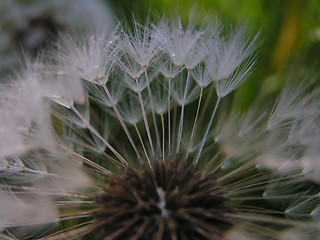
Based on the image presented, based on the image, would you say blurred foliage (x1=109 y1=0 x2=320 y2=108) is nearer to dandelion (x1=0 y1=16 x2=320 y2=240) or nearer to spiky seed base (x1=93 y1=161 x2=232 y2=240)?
dandelion (x1=0 y1=16 x2=320 y2=240)

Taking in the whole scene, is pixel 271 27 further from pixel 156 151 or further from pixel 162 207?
pixel 162 207

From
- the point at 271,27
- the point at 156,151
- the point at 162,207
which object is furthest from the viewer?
the point at 271,27

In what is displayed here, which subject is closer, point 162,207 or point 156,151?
point 162,207

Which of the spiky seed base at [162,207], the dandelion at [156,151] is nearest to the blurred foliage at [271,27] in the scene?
the dandelion at [156,151]

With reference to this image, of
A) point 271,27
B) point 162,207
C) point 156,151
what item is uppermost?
point 271,27

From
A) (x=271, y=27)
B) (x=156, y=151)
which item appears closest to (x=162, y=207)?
(x=156, y=151)

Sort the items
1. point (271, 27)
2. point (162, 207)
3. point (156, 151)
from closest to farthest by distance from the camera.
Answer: point (162, 207) → point (156, 151) → point (271, 27)

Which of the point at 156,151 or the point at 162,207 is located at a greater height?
the point at 156,151

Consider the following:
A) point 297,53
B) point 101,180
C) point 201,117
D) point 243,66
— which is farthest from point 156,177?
point 297,53
